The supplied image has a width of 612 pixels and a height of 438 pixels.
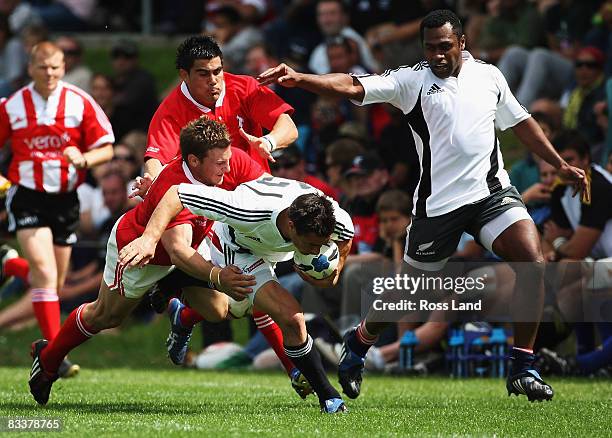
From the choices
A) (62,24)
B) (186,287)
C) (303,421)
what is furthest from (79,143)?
(62,24)

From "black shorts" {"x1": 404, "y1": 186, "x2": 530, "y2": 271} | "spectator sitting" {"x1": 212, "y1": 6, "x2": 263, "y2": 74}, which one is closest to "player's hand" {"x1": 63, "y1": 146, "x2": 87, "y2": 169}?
"black shorts" {"x1": 404, "y1": 186, "x2": 530, "y2": 271}

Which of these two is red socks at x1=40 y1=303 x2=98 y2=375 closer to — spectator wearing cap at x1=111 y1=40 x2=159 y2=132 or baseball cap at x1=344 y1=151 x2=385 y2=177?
baseball cap at x1=344 y1=151 x2=385 y2=177

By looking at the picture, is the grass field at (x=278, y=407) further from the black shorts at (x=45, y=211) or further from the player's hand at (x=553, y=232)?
the player's hand at (x=553, y=232)

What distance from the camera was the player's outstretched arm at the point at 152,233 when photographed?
7492mm

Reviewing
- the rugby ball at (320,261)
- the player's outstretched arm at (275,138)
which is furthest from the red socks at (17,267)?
the rugby ball at (320,261)

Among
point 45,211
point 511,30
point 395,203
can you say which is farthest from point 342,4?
point 45,211

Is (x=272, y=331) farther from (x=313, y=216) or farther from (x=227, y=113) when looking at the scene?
(x=313, y=216)

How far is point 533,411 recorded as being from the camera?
8258 mm

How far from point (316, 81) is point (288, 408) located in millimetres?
2255

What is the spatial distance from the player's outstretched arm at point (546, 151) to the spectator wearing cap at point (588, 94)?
185 inches

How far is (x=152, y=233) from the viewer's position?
25.1 ft

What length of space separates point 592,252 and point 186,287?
4.30 metres

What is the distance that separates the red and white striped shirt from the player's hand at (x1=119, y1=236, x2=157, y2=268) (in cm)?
355

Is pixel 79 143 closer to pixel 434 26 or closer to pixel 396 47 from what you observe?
pixel 434 26
